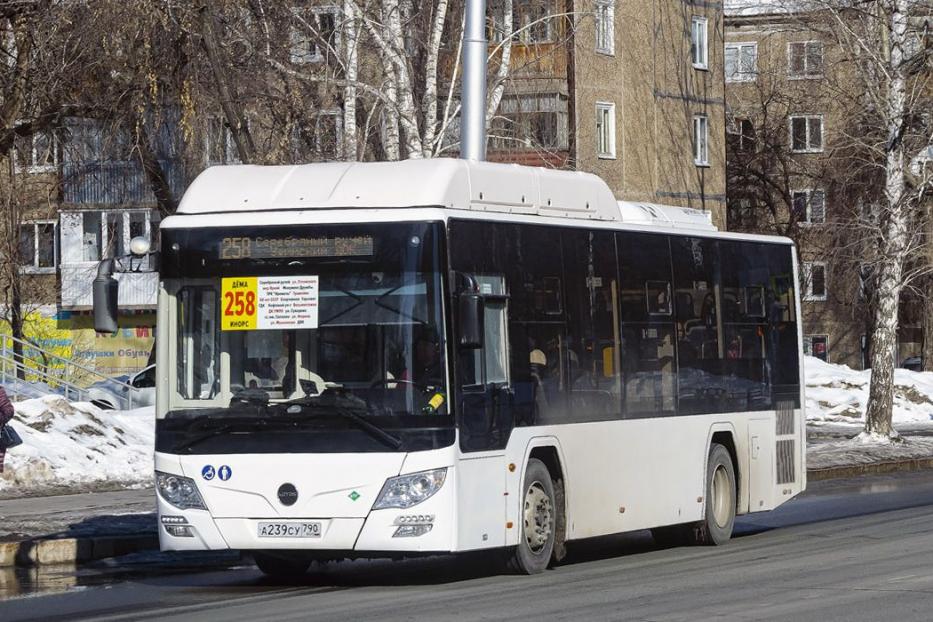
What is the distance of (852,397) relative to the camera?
4612 centimetres

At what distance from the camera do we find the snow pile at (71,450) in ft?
78.0

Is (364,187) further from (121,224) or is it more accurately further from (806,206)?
(806,206)

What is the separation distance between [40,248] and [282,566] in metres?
45.6

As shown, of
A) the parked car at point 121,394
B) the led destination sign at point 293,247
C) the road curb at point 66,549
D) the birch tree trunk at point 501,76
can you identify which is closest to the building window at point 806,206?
the parked car at point 121,394

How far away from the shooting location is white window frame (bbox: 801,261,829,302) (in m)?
63.8

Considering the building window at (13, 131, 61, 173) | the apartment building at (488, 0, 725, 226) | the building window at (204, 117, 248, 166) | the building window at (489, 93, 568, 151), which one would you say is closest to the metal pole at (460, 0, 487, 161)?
the building window at (204, 117, 248, 166)

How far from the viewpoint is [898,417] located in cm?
4588

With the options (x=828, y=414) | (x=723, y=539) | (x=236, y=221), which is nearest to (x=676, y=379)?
(x=723, y=539)

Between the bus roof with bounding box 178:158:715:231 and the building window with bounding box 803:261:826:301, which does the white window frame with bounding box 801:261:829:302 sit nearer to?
the building window with bounding box 803:261:826:301

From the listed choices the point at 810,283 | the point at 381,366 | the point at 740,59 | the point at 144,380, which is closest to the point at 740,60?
the point at 740,59

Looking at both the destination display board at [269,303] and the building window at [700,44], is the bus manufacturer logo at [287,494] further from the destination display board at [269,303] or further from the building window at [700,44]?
the building window at [700,44]

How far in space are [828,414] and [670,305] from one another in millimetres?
28417

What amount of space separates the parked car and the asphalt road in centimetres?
1936

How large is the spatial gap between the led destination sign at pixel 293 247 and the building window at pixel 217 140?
1254 cm
